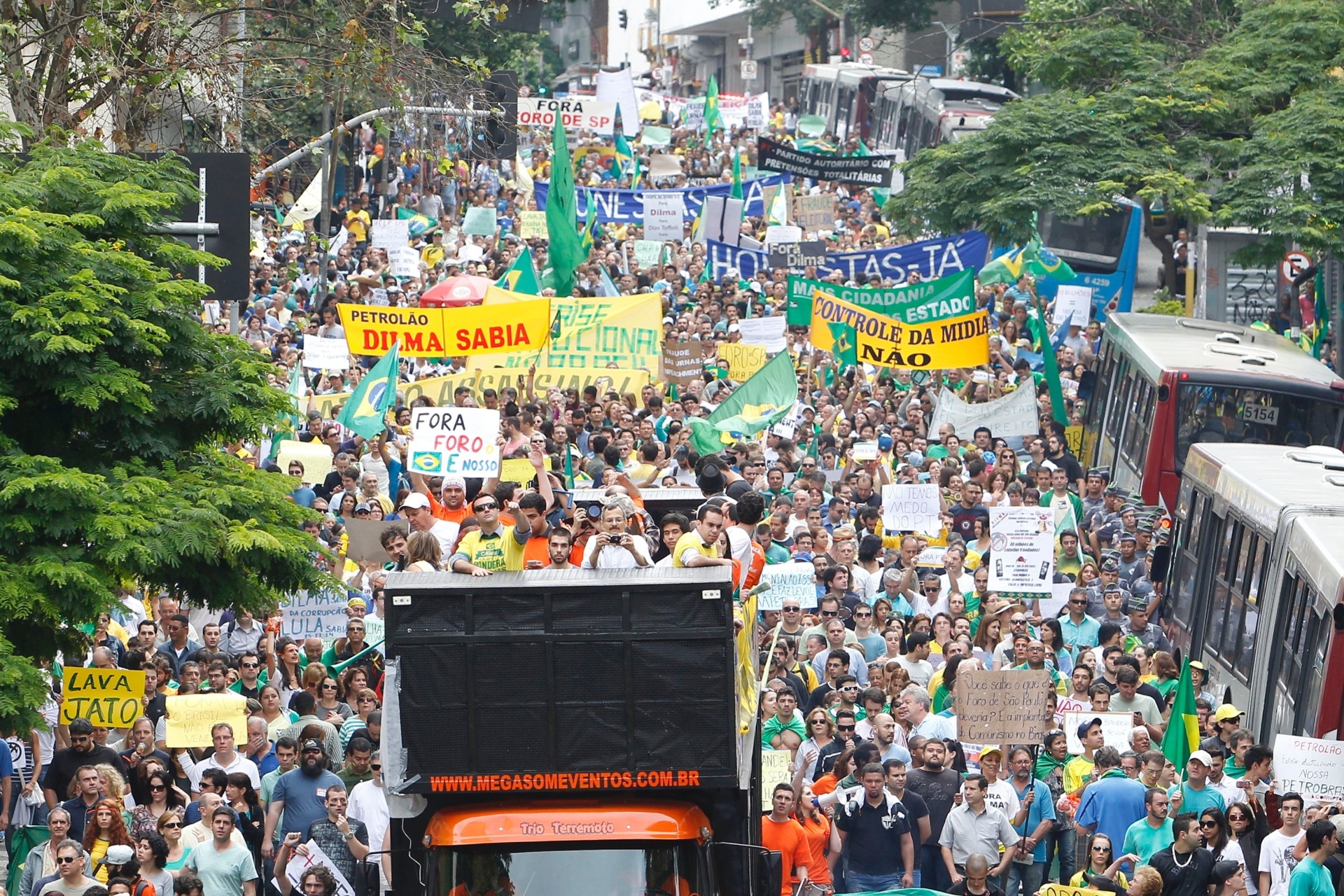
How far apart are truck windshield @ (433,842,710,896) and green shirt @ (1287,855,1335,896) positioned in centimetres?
385

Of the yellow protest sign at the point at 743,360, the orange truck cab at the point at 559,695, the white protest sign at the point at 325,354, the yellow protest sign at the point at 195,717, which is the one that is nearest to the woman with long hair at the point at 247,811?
the yellow protest sign at the point at 195,717

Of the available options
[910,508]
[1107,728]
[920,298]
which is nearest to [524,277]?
[920,298]

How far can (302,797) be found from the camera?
10906mm

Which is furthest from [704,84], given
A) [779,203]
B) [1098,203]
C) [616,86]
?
[1098,203]

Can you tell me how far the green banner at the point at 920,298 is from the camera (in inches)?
883

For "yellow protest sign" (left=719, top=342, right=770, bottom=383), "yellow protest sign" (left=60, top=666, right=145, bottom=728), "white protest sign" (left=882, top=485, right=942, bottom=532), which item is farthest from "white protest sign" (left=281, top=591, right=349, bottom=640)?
"yellow protest sign" (left=719, top=342, right=770, bottom=383)

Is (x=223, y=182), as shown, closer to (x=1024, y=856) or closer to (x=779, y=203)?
(x=1024, y=856)

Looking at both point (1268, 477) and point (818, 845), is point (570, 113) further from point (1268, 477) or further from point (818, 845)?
point (818, 845)

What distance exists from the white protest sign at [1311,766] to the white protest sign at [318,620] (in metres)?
6.15

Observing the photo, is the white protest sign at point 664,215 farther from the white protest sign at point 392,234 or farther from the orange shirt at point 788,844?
the orange shirt at point 788,844

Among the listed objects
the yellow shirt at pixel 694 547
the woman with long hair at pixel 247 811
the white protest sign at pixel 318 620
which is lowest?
the woman with long hair at pixel 247 811

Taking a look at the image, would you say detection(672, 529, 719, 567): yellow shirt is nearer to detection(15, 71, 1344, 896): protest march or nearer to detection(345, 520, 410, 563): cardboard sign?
detection(15, 71, 1344, 896): protest march

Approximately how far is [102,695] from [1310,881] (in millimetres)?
6547

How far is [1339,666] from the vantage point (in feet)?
39.4
